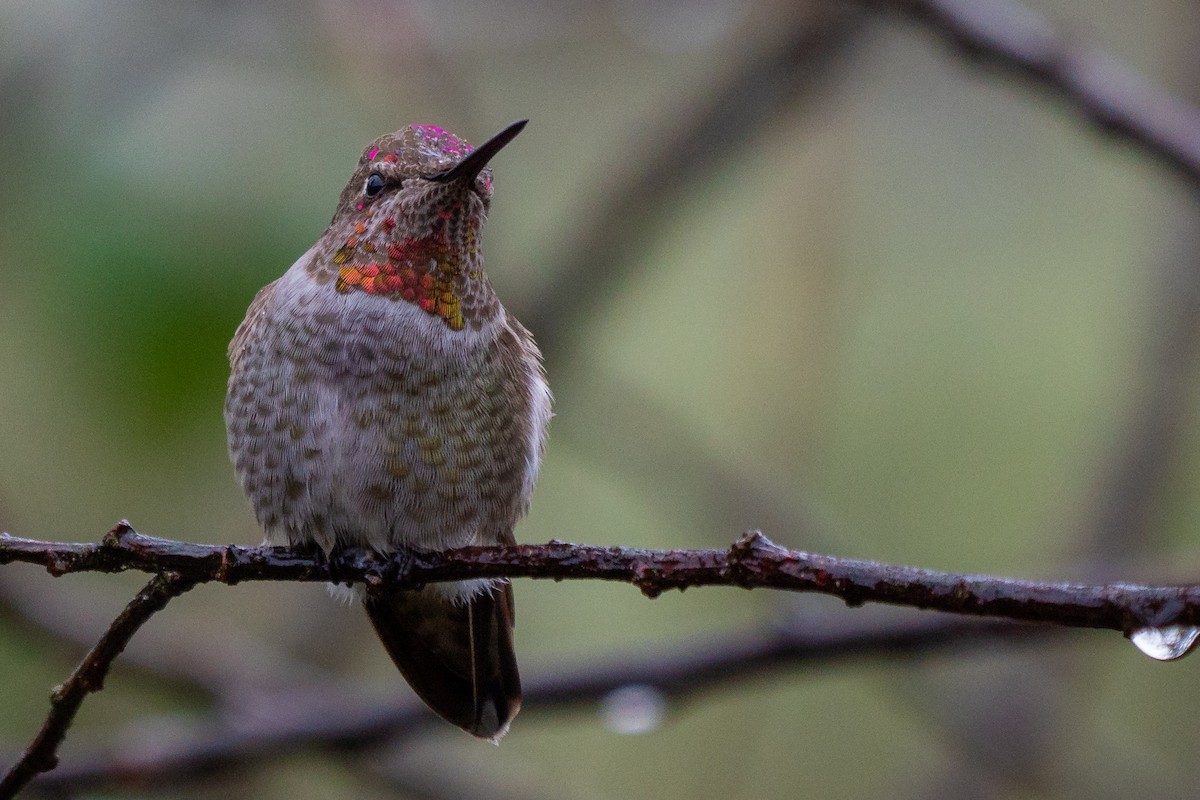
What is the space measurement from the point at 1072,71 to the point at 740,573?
2232mm

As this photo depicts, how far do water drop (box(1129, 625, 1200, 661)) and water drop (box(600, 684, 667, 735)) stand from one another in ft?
6.61

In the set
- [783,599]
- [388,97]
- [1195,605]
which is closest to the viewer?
[1195,605]

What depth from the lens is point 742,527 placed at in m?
4.66

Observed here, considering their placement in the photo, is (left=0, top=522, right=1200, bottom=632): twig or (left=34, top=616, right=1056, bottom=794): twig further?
(left=34, top=616, right=1056, bottom=794): twig

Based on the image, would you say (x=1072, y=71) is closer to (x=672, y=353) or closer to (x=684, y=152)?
(x=684, y=152)

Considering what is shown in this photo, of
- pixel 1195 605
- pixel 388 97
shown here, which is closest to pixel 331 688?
pixel 388 97

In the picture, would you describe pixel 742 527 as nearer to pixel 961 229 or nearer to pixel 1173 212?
pixel 1173 212

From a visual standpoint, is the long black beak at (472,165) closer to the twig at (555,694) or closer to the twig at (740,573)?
the twig at (740,573)

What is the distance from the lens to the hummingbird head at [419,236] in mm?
2664

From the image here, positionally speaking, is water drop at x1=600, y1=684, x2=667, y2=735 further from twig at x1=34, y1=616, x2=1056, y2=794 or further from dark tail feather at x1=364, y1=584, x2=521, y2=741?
dark tail feather at x1=364, y1=584, x2=521, y2=741

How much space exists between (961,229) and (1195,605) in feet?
17.1

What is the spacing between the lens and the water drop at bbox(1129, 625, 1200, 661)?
1311 mm

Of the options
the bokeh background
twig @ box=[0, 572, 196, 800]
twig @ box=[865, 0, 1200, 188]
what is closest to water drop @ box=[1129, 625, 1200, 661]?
twig @ box=[0, 572, 196, 800]

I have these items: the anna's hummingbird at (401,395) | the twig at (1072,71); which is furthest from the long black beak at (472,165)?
the twig at (1072,71)
